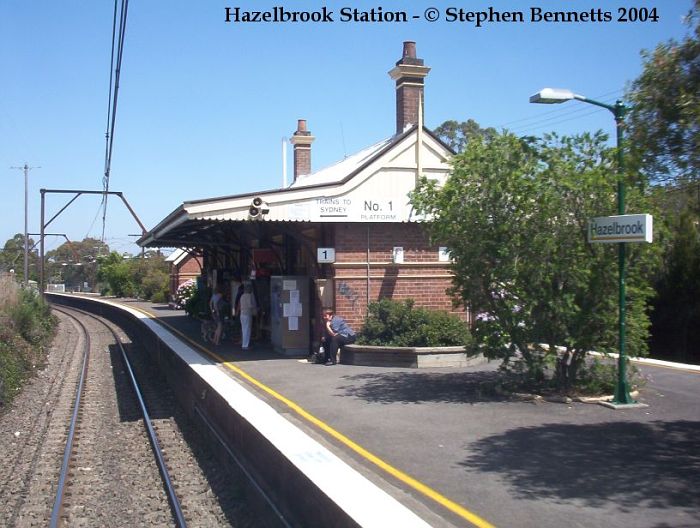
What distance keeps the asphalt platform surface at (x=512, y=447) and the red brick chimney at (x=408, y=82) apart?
270 inches

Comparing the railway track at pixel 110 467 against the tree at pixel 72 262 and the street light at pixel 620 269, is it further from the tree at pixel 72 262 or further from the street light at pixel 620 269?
the tree at pixel 72 262

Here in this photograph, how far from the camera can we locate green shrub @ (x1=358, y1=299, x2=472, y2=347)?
1344 centimetres

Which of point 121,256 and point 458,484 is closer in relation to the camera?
point 458,484

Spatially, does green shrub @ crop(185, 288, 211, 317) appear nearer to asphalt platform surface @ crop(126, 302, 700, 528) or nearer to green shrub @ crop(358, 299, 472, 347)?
green shrub @ crop(358, 299, 472, 347)

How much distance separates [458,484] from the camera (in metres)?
6.32

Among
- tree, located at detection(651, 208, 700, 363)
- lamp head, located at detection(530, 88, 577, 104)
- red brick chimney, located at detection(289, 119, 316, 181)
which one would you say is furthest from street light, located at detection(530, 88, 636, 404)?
red brick chimney, located at detection(289, 119, 316, 181)

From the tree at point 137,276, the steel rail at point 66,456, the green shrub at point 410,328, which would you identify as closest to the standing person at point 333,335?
the green shrub at point 410,328

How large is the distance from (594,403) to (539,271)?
6.16 ft

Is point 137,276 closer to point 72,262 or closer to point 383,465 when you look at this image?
point 72,262

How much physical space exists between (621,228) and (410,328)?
Result: 5309 mm

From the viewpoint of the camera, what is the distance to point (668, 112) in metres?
6.16

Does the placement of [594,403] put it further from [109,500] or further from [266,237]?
[266,237]

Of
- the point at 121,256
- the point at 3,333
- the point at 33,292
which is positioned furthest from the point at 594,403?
the point at 121,256

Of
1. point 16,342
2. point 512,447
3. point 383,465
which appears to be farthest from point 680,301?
point 16,342
